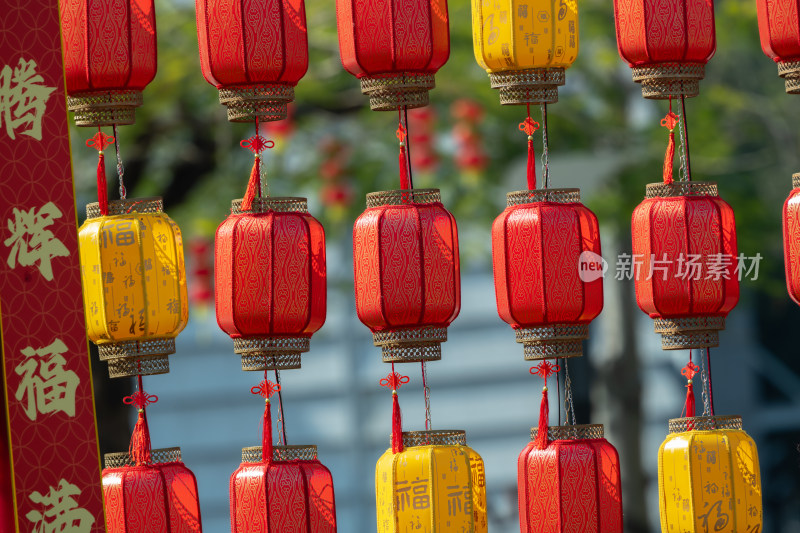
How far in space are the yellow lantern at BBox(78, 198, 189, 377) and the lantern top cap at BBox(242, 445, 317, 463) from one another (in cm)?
30

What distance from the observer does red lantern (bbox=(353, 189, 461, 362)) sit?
9.81ft

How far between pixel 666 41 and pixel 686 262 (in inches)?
21.5

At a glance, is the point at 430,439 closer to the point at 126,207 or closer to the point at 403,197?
the point at 403,197

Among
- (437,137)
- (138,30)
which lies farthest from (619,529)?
(437,137)

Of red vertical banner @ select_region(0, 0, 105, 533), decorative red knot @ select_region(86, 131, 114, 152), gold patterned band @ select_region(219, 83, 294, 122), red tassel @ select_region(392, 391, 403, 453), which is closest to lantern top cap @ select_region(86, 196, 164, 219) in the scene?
decorative red knot @ select_region(86, 131, 114, 152)

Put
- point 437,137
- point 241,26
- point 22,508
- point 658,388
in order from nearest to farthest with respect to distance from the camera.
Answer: point 22,508, point 241,26, point 437,137, point 658,388

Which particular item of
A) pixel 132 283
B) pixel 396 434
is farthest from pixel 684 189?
pixel 132 283

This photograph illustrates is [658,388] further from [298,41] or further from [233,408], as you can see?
[298,41]

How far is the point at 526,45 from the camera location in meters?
3.01

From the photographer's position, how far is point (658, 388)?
1031cm

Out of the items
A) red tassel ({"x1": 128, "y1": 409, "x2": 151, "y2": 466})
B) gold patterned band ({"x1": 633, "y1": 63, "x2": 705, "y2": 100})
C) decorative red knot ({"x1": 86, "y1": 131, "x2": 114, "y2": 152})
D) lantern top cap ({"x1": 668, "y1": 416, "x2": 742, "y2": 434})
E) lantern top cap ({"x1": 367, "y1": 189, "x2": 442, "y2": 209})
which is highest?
gold patterned band ({"x1": 633, "y1": 63, "x2": 705, "y2": 100})

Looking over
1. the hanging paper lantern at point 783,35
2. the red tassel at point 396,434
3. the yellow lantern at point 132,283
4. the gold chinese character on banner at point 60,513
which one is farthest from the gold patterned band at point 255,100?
the hanging paper lantern at point 783,35

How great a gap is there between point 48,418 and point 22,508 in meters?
0.19

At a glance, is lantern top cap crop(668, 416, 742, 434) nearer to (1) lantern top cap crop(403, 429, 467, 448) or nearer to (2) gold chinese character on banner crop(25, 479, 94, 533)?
(1) lantern top cap crop(403, 429, 467, 448)
